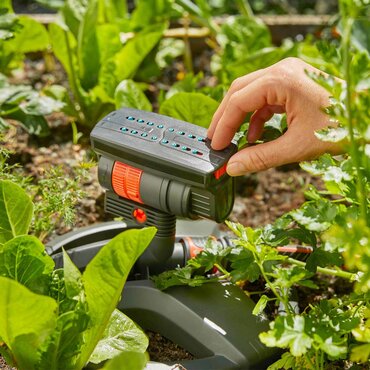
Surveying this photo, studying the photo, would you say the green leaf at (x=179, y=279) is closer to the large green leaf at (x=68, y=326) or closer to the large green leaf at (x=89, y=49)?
the large green leaf at (x=68, y=326)

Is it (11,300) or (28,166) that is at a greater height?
(11,300)

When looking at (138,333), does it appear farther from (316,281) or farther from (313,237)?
(316,281)

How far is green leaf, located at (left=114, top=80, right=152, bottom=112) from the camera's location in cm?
218

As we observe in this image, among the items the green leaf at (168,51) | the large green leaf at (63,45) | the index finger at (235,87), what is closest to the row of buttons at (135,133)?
the index finger at (235,87)

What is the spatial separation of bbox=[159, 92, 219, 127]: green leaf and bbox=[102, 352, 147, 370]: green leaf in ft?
2.91

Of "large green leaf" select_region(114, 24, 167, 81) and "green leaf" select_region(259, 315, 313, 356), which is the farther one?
"large green leaf" select_region(114, 24, 167, 81)

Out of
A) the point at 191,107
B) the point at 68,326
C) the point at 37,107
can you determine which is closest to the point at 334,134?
the point at 68,326

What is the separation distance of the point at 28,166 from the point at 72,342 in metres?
0.95

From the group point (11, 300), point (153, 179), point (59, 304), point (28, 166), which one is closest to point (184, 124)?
point (153, 179)

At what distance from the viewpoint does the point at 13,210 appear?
161 centimetres

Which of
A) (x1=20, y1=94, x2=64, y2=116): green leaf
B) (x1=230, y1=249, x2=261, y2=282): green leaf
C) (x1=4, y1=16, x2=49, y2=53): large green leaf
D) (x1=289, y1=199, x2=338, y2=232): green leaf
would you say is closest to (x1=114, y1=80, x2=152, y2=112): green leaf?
(x1=20, y1=94, x2=64, y2=116): green leaf

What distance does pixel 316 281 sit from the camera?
2008mm

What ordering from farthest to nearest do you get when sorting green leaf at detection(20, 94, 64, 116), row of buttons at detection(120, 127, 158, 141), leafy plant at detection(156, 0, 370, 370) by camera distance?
1. green leaf at detection(20, 94, 64, 116)
2. row of buttons at detection(120, 127, 158, 141)
3. leafy plant at detection(156, 0, 370, 370)

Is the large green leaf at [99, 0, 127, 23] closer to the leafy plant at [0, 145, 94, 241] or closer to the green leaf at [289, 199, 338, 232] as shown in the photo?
the leafy plant at [0, 145, 94, 241]
